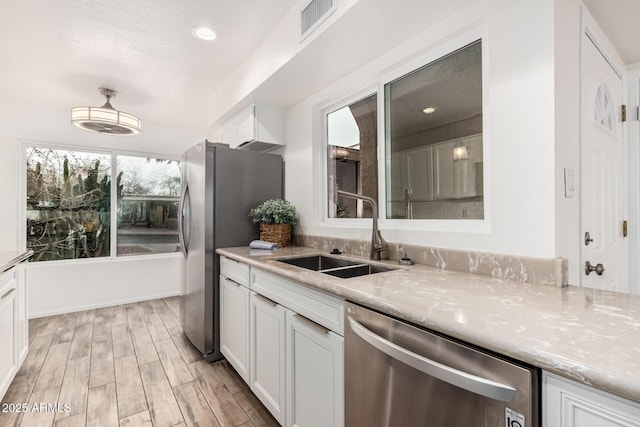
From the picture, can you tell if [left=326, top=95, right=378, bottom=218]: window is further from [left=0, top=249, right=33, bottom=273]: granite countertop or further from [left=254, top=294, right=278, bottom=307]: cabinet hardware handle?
[left=0, top=249, right=33, bottom=273]: granite countertop

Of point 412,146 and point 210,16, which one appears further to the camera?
point 210,16

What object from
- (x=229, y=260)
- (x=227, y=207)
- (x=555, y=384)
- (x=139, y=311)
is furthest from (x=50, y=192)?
(x=555, y=384)

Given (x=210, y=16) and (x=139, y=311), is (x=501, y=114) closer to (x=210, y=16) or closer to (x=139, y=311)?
(x=210, y=16)

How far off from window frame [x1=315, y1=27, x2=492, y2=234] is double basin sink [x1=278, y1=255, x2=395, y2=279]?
0.31m

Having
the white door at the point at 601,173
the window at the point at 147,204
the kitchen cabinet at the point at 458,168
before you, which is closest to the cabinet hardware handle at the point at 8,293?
the window at the point at 147,204

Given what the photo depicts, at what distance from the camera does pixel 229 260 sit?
2209 mm

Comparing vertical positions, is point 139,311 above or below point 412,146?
below

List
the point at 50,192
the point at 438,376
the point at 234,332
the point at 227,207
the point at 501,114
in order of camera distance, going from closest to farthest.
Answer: the point at 438,376 < the point at 501,114 < the point at 234,332 < the point at 227,207 < the point at 50,192

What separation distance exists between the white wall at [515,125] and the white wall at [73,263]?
2.89m

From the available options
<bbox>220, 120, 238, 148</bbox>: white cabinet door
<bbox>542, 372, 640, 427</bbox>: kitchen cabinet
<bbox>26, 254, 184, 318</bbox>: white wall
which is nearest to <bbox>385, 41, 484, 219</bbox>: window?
<bbox>542, 372, 640, 427</bbox>: kitchen cabinet

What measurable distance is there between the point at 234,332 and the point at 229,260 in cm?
51

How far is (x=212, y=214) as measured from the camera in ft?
7.92

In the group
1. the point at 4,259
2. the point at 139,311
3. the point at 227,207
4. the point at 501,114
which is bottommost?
the point at 139,311

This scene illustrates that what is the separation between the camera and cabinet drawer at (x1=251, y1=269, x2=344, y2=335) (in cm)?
120
